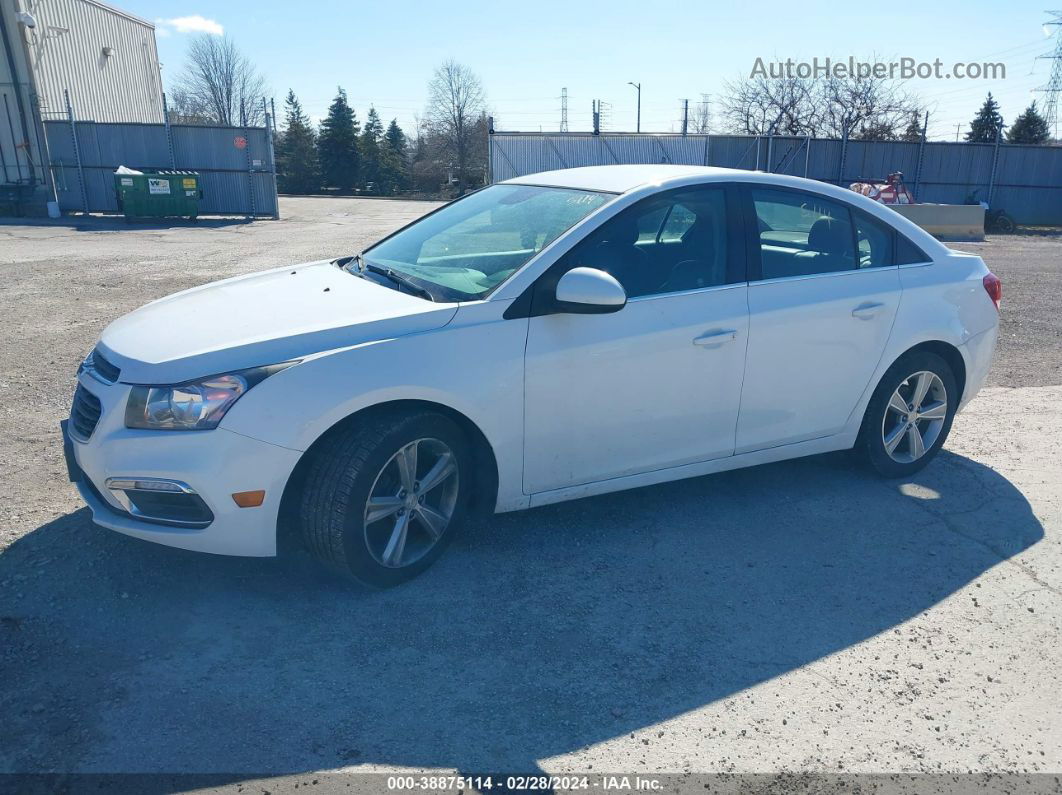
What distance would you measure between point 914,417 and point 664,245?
1987 mm

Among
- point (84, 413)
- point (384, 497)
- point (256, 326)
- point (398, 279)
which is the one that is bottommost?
point (384, 497)

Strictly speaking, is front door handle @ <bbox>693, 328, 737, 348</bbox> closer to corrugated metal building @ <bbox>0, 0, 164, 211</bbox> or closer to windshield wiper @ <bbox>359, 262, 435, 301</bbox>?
windshield wiper @ <bbox>359, 262, 435, 301</bbox>

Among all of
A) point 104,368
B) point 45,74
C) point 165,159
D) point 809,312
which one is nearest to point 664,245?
point 809,312

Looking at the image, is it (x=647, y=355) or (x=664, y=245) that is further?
(x=664, y=245)

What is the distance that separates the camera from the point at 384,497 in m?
3.55

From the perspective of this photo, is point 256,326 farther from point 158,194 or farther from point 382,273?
point 158,194

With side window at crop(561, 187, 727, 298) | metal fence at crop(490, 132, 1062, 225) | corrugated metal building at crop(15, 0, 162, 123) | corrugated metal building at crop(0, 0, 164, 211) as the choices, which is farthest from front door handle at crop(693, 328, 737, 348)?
corrugated metal building at crop(15, 0, 162, 123)

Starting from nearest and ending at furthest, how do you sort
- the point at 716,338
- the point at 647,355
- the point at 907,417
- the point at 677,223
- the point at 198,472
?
the point at 198,472 < the point at 647,355 < the point at 716,338 < the point at 677,223 < the point at 907,417

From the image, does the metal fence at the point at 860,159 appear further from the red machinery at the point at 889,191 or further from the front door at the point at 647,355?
the front door at the point at 647,355

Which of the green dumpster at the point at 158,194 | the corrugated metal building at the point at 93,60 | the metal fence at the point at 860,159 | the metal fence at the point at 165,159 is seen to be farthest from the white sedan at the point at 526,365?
the corrugated metal building at the point at 93,60

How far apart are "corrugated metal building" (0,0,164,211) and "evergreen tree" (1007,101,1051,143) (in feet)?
154

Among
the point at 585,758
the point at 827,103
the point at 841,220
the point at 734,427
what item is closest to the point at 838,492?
the point at 734,427

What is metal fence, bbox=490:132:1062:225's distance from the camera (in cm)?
2753

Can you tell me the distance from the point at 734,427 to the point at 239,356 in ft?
7.98
